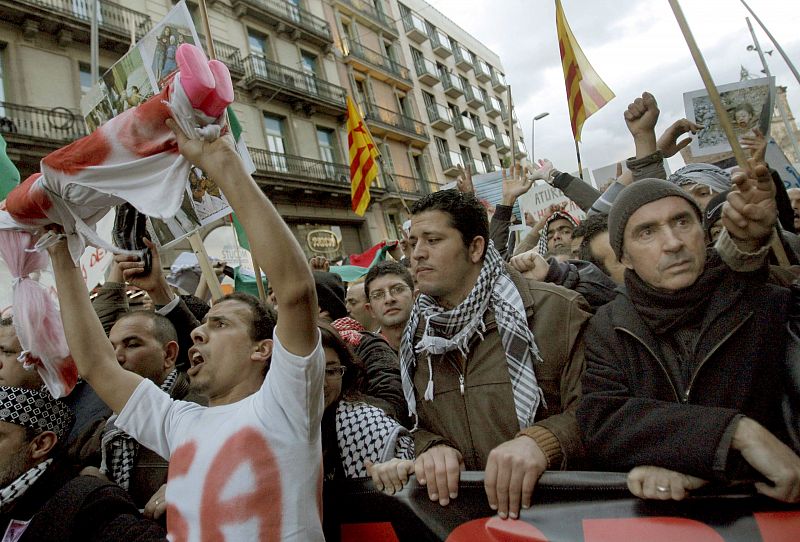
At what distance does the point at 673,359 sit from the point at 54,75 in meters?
13.8

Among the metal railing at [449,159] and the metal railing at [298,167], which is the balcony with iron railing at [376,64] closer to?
the metal railing at [449,159]

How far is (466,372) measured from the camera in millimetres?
1749

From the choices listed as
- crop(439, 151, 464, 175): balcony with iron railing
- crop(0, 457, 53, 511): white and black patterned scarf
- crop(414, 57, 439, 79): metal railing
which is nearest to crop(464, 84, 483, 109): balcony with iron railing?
crop(414, 57, 439, 79): metal railing

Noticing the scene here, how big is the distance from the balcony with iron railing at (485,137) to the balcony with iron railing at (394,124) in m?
7.81

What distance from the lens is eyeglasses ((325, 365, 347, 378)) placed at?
2.03 meters

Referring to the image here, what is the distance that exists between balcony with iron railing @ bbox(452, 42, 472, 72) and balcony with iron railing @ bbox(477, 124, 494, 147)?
3984 millimetres

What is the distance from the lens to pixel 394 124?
74.8 feet

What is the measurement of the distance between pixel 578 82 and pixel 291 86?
545 inches

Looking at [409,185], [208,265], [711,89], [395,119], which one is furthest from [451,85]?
[711,89]

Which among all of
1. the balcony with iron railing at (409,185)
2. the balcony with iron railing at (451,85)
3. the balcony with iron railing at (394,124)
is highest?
the balcony with iron railing at (451,85)

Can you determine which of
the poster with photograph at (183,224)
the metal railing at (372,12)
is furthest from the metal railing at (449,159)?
the poster with photograph at (183,224)

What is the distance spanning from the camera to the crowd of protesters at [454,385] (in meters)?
1.26

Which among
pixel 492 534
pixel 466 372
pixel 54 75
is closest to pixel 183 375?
pixel 466 372

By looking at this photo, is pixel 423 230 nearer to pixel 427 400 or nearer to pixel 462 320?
pixel 462 320
